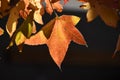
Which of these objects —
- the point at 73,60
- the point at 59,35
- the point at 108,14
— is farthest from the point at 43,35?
the point at 73,60

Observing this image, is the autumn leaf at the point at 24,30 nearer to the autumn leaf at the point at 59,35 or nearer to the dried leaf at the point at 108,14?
the autumn leaf at the point at 59,35

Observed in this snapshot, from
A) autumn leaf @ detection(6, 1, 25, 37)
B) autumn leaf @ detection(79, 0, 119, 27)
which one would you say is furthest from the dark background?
autumn leaf @ detection(79, 0, 119, 27)

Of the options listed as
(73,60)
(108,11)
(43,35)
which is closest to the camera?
(108,11)

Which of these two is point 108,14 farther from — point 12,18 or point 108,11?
point 12,18

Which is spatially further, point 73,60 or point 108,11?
point 73,60

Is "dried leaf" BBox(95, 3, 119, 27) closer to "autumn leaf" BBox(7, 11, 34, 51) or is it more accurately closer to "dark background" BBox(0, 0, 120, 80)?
"autumn leaf" BBox(7, 11, 34, 51)

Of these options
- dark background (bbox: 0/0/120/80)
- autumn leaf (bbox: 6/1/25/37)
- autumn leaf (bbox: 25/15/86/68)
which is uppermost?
autumn leaf (bbox: 6/1/25/37)

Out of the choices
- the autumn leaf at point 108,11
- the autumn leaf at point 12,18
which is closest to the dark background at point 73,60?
the autumn leaf at point 12,18

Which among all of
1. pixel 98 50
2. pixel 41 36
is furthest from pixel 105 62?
pixel 41 36
